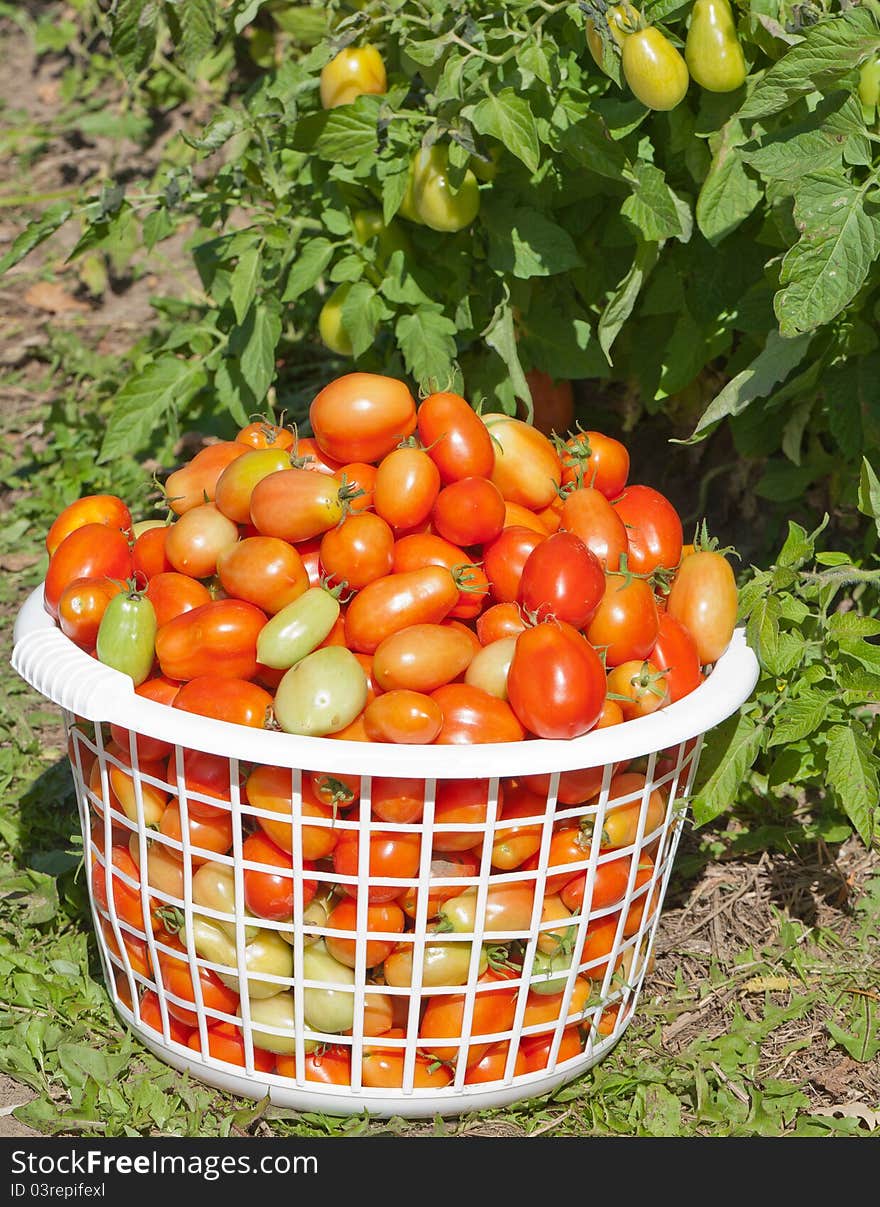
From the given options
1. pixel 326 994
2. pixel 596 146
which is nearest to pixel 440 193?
pixel 596 146

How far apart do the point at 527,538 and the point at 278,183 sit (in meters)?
1.12

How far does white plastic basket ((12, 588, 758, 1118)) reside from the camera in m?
1.56

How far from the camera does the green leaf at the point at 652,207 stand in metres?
2.16

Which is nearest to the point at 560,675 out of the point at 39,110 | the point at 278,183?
the point at 278,183

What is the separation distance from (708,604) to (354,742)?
1.84 feet

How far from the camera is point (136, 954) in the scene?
6.08 ft

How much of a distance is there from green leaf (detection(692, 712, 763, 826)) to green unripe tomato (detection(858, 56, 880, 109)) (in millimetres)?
878

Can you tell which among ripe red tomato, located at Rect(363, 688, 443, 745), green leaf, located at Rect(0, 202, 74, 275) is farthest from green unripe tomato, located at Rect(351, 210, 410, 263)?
ripe red tomato, located at Rect(363, 688, 443, 745)

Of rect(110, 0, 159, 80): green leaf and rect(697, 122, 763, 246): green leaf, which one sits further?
rect(110, 0, 159, 80): green leaf

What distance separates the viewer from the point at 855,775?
1900 mm

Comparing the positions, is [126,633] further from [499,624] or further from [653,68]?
[653,68]

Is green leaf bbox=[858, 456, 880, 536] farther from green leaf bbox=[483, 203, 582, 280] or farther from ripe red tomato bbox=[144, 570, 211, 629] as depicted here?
ripe red tomato bbox=[144, 570, 211, 629]

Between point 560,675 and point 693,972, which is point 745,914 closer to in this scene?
point 693,972

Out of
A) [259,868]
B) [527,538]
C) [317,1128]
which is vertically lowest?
[317,1128]
